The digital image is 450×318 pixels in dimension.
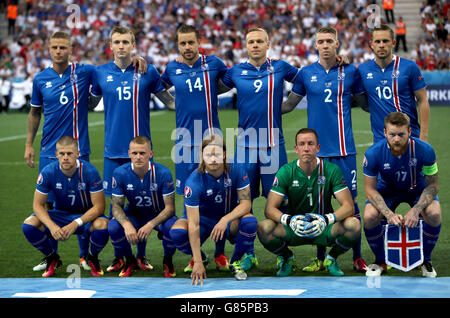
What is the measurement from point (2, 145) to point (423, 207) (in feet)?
41.3

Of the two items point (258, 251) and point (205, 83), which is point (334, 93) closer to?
point (205, 83)

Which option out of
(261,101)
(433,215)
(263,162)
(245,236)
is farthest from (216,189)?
(433,215)

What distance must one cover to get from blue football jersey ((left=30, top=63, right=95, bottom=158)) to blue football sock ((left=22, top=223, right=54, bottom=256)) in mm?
946

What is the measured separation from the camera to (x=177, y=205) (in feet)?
31.1

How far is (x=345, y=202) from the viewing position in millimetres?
5996

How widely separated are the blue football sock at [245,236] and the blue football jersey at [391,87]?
62.1 inches

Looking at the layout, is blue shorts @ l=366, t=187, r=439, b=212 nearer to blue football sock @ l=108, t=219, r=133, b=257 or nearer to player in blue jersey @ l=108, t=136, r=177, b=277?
player in blue jersey @ l=108, t=136, r=177, b=277

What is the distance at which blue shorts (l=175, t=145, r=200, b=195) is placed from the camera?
6941mm

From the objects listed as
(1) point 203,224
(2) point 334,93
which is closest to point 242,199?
(1) point 203,224

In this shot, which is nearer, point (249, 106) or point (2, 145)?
point (249, 106)

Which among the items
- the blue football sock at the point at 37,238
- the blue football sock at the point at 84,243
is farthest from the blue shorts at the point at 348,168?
the blue football sock at the point at 37,238

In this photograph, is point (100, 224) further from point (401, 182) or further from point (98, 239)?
point (401, 182)

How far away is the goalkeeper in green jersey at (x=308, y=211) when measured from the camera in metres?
5.93

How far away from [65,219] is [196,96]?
170 cm
